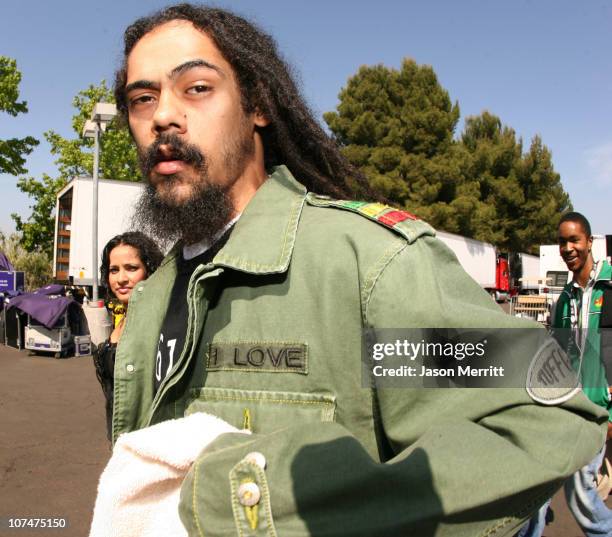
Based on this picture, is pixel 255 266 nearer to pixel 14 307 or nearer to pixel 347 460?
pixel 347 460

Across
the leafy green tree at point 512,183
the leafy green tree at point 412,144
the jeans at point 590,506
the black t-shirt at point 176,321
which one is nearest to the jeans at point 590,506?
the jeans at point 590,506

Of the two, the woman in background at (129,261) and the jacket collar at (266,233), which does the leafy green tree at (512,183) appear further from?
the jacket collar at (266,233)

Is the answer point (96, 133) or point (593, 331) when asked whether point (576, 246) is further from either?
point (96, 133)

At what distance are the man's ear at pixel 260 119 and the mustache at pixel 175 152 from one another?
275 millimetres

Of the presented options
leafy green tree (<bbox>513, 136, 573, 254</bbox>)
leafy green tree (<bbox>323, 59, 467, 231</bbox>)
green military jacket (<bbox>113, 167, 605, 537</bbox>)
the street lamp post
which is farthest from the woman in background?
leafy green tree (<bbox>513, 136, 573, 254</bbox>)

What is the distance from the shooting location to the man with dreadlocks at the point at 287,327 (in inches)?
35.8

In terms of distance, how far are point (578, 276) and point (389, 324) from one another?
13.8 ft

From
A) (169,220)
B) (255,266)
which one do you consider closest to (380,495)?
(255,266)

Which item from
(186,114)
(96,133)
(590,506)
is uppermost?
(96,133)

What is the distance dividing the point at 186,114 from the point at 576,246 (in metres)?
4.13

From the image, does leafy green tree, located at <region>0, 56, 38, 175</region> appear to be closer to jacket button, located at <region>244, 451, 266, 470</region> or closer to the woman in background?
the woman in background

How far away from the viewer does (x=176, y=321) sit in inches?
65.7

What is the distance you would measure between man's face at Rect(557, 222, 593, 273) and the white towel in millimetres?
4417

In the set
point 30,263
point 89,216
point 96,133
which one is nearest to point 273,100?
point 96,133
